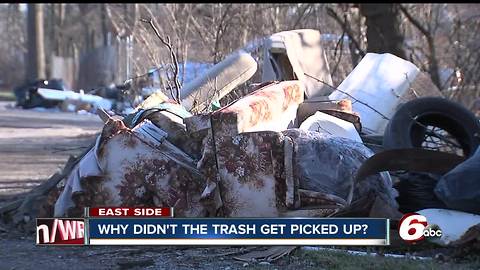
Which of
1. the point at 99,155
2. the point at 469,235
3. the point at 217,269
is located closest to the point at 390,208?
the point at 469,235

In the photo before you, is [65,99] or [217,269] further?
[65,99]

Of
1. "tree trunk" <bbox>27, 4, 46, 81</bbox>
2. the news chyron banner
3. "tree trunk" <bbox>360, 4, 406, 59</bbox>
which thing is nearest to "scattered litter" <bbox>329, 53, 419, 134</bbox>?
the news chyron banner

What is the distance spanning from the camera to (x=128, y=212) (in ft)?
19.1

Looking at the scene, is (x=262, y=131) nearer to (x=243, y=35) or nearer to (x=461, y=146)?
(x=461, y=146)

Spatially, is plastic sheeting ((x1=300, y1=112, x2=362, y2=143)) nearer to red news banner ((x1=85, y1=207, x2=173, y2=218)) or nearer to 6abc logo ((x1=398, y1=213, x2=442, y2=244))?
6abc logo ((x1=398, y1=213, x2=442, y2=244))

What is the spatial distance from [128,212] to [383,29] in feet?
30.1

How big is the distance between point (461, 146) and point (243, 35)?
550 centimetres

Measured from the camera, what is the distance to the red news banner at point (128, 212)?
5.74 meters

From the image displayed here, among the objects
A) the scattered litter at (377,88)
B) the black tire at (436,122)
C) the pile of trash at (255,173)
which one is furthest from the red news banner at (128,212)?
the scattered litter at (377,88)

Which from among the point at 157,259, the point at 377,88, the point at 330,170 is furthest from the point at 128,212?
the point at 377,88

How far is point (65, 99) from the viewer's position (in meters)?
24.5

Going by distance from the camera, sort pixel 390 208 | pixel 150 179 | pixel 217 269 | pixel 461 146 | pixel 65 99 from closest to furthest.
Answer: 1. pixel 217 269
2. pixel 390 208
3. pixel 150 179
4. pixel 461 146
5. pixel 65 99

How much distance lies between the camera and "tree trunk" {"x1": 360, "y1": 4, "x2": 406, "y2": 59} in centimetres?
1355

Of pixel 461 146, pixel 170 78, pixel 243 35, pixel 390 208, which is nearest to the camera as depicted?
pixel 390 208
